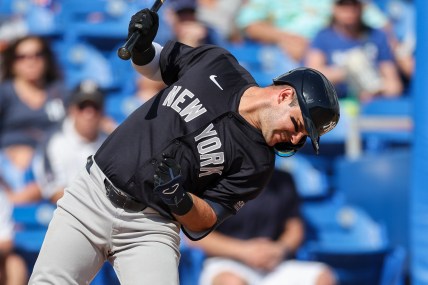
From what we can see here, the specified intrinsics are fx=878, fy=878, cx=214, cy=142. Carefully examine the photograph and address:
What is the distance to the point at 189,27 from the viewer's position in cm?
645

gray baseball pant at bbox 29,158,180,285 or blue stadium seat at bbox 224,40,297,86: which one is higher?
gray baseball pant at bbox 29,158,180,285

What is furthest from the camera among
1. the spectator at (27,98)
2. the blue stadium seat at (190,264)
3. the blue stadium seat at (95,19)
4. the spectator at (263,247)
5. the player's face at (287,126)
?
the blue stadium seat at (95,19)

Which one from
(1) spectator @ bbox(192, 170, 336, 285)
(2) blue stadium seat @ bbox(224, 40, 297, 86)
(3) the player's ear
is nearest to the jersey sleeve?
(3) the player's ear

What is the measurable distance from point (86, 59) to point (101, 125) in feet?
4.17

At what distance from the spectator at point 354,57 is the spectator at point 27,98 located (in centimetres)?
196

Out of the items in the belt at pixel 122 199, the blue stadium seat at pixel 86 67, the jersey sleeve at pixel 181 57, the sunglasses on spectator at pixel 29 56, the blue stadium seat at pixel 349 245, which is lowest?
the blue stadium seat at pixel 349 245

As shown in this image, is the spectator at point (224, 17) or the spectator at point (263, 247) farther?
the spectator at point (224, 17)

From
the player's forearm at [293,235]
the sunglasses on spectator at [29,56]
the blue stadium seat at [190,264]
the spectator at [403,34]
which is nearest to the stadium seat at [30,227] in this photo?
the blue stadium seat at [190,264]

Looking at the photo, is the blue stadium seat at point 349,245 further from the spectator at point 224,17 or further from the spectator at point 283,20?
the spectator at point 224,17

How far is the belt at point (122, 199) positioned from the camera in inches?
132

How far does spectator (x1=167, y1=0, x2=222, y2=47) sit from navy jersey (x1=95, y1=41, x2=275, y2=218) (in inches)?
115

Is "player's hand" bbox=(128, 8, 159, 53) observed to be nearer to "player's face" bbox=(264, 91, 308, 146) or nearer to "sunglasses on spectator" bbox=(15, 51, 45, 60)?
"player's face" bbox=(264, 91, 308, 146)

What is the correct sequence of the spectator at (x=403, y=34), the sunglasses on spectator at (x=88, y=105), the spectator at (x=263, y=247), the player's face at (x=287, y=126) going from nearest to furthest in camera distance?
the player's face at (x=287, y=126) < the spectator at (x=263, y=247) < the sunglasses on spectator at (x=88, y=105) < the spectator at (x=403, y=34)

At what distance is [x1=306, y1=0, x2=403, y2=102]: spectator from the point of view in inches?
261
